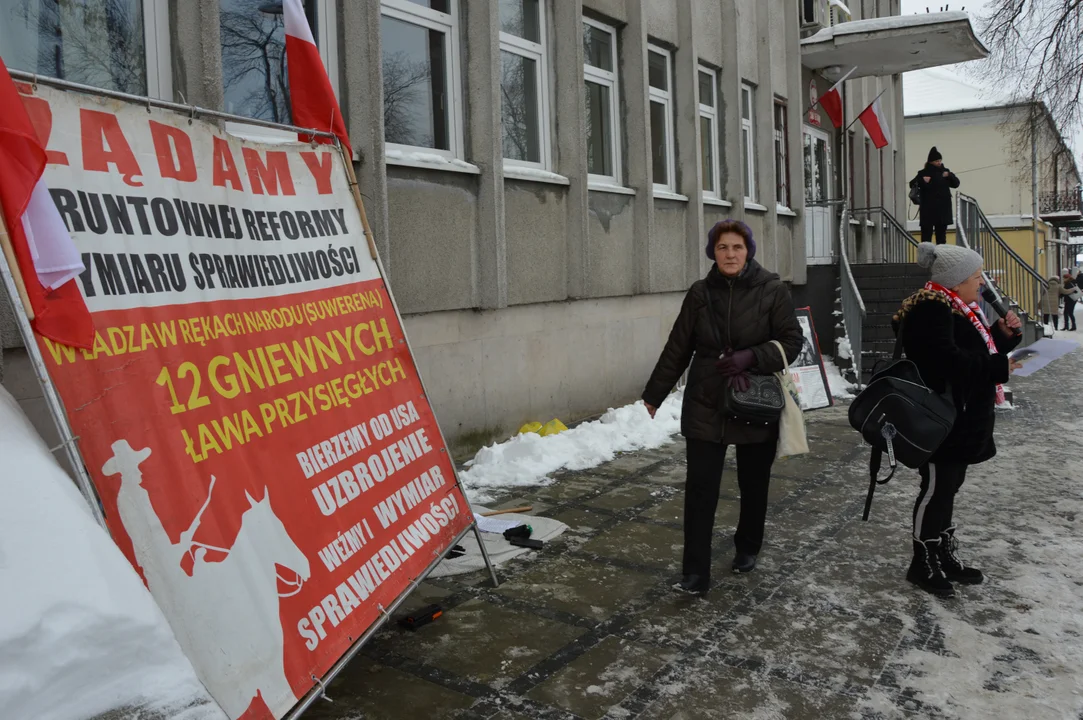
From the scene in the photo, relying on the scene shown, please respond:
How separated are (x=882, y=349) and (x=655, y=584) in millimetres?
9872

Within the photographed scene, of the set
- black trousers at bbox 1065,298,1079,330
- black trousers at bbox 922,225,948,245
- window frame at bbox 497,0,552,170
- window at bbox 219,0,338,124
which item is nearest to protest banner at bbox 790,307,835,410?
window frame at bbox 497,0,552,170

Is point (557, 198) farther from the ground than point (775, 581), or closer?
farther from the ground

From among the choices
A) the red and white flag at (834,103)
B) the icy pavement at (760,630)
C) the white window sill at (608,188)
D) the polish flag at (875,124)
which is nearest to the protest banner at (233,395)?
the icy pavement at (760,630)

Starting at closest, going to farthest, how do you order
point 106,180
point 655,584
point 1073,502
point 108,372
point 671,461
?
point 108,372, point 106,180, point 655,584, point 1073,502, point 671,461

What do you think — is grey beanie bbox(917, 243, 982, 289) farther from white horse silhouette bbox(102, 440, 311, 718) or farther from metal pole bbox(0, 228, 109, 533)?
metal pole bbox(0, 228, 109, 533)

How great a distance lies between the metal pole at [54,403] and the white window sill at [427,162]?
485 centimetres

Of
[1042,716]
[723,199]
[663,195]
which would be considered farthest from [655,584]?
[723,199]

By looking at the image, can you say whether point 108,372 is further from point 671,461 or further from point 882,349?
point 882,349

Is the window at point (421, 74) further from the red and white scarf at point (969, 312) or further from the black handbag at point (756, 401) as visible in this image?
the red and white scarf at point (969, 312)

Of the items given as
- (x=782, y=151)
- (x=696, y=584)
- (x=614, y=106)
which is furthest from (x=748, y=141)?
(x=696, y=584)

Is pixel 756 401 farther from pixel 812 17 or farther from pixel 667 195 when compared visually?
pixel 812 17

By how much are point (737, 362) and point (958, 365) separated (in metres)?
0.98

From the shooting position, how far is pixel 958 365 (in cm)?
418

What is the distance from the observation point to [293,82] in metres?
4.00
